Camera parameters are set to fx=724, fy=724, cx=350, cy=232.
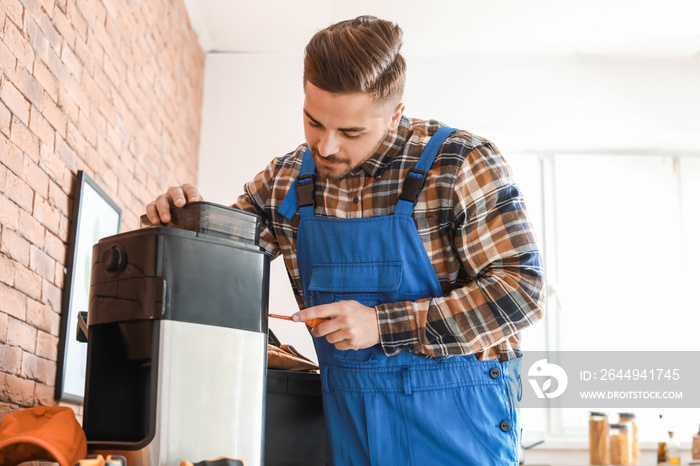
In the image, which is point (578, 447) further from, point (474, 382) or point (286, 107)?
point (474, 382)

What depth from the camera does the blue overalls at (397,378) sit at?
1.35 metres

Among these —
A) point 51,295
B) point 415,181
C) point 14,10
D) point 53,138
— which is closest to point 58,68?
point 53,138

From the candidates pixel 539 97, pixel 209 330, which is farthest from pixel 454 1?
pixel 209 330

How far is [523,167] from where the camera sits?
14.6 feet

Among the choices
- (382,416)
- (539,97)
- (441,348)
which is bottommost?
(382,416)

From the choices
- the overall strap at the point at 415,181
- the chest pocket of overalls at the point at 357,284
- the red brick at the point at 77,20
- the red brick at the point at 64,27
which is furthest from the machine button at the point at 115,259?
the red brick at the point at 77,20

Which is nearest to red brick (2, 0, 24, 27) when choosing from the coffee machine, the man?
the man

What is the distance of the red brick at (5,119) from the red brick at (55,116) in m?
0.23

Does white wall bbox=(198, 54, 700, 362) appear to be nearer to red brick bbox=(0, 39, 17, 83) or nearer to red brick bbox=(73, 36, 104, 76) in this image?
red brick bbox=(73, 36, 104, 76)

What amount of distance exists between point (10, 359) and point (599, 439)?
285 centimetres

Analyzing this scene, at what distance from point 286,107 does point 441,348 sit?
300cm

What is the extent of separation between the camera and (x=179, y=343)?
103 centimetres

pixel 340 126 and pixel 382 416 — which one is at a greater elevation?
pixel 340 126

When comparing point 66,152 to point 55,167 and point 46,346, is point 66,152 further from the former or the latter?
point 46,346
